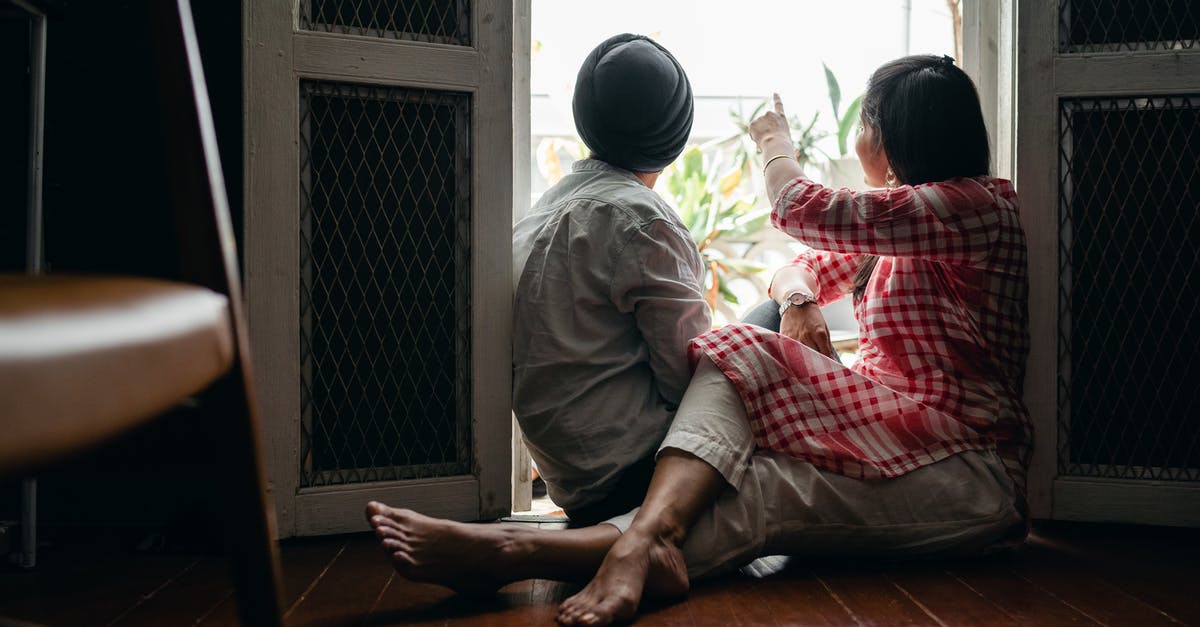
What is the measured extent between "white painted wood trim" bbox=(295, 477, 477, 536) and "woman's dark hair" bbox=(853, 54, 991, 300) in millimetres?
1081

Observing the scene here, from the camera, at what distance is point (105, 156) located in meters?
1.68

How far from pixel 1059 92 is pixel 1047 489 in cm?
85

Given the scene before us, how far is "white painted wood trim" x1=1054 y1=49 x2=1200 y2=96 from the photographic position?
1.76 metres


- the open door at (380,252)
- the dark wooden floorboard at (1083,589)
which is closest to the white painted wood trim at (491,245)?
the open door at (380,252)

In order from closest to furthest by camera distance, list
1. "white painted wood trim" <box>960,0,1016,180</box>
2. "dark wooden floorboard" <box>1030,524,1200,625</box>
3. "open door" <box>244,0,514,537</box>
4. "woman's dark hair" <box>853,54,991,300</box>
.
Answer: "dark wooden floorboard" <box>1030,524,1200,625</box> → "woman's dark hair" <box>853,54,991,300</box> → "open door" <box>244,0,514,537</box> → "white painted wood trim" <box>960,0,1016,180</box>

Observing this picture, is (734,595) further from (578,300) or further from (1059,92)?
(1059,92)

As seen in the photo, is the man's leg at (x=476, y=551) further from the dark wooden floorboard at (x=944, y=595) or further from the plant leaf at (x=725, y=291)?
the plant leaf at (x=725, y=291)

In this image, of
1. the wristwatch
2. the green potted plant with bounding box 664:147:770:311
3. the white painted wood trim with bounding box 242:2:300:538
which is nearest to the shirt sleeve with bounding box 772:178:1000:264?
the wristwatch

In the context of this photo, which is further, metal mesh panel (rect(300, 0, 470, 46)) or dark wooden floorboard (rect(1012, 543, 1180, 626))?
metal mesh panel (rect(300, 0, 470, 46))

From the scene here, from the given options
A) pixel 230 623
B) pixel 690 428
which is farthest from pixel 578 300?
pixel 230 623

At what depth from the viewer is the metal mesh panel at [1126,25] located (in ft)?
5.88

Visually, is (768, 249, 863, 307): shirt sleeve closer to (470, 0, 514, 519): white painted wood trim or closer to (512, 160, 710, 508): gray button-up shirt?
(512, 160, 710, 508): gray button-up shirt

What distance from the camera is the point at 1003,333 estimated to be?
5.03 feet

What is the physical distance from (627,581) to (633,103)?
0.87 m
